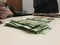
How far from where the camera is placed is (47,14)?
134 cm

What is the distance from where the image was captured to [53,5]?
1385 millimetres

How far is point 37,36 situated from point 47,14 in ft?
2.49

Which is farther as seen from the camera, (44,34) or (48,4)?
(48,4)

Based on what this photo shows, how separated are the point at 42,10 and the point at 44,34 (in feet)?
2.53

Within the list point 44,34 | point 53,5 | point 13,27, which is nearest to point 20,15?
point 53,5

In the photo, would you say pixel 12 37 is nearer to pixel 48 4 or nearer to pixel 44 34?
pixel 44 34

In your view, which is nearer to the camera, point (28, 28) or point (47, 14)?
point (28, 28)

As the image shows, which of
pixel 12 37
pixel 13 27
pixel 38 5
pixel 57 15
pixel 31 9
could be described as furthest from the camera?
pixel 31 9

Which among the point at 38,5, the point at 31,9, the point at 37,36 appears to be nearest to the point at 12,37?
the point at 37,36

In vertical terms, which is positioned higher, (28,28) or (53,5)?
(53,5)

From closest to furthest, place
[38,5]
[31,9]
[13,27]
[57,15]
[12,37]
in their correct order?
[12,37] < [13,27] < [57,15] < [38,5] < [31,9]

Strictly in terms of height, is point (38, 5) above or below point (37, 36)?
above

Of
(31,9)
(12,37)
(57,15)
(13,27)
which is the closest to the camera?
(12,37)

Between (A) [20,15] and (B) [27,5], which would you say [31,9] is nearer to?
(B) [27,5]
